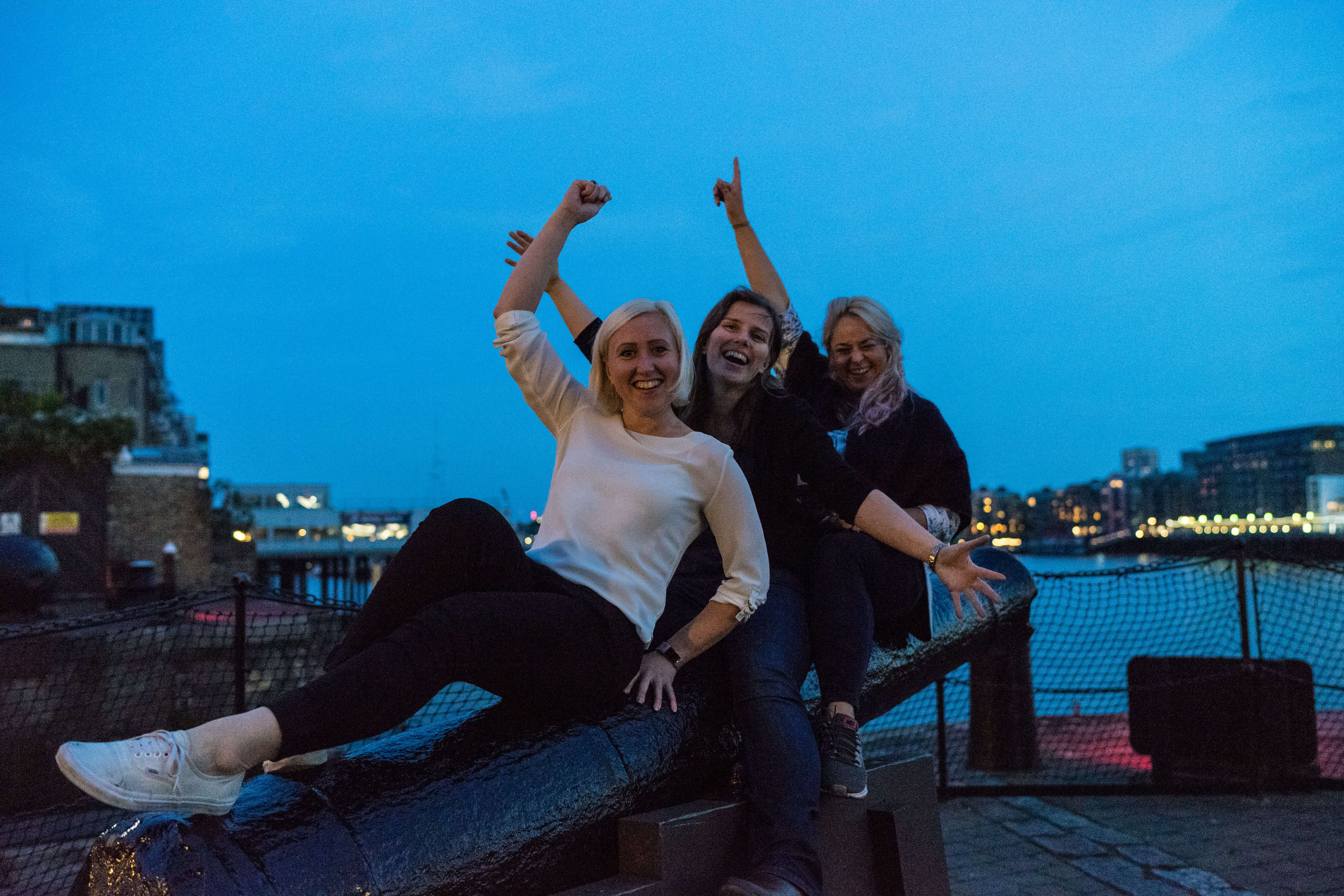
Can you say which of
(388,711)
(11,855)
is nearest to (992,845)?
(388,711)

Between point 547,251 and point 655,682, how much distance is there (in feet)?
4.13

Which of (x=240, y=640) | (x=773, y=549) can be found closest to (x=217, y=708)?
(x=240, y=640)

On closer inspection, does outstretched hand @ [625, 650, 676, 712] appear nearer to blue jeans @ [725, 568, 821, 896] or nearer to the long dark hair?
blue jeans @ [725, 568, 821, 896]

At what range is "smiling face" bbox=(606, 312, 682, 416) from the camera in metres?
2.61

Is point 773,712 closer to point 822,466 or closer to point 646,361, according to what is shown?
point 822,466

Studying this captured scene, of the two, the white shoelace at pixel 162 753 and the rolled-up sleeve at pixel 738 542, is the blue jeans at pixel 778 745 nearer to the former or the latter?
the rolled-up sleeve at pixel 738 542

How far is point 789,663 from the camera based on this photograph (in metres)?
2.68

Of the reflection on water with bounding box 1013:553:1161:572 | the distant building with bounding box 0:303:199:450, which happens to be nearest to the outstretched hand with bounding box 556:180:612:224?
the distant building with bounding box 0:303:199:450

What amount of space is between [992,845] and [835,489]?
272cm

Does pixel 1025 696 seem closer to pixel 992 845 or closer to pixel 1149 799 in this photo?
pixel 1149 799

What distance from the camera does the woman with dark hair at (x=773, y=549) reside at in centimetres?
237

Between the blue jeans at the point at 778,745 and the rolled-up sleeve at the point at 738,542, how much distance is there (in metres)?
0.13

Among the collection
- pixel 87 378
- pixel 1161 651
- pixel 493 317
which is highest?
pixel 87 378

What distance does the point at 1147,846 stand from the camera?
468 cm
